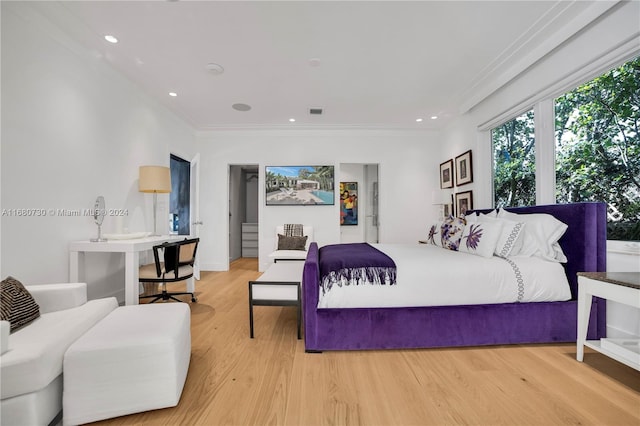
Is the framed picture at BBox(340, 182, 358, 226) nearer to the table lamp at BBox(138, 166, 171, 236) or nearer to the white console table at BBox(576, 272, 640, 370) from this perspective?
the table lamp at BBox(138, 166, 171, 236)

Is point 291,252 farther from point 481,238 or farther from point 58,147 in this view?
point 58,147

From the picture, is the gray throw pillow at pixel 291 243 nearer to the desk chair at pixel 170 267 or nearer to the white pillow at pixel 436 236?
the desk chair at pixel 170 267

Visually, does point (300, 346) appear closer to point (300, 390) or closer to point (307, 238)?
point (300, 390)

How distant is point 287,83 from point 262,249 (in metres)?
2.97

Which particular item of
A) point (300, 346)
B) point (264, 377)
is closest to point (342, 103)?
point (300, 346)

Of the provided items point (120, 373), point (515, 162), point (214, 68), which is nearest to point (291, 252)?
point (214, 68)

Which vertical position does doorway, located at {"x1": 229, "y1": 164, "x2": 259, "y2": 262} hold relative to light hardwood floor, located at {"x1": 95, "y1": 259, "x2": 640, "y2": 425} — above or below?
above

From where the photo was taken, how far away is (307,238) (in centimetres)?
491

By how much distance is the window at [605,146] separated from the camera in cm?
213

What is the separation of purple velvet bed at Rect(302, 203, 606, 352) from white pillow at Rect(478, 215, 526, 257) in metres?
0.38

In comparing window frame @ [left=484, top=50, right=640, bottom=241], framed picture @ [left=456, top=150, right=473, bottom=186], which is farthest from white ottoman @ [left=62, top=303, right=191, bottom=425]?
framed picture @ [left=456, top=150, right=473, bottom=186]

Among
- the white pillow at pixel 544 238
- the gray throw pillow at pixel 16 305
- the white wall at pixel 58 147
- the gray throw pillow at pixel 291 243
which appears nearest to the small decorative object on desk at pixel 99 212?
the white wall at pixel 58 147

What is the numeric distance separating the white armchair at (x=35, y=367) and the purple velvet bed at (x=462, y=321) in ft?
4.39

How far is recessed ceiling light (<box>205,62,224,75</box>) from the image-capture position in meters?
3.02
